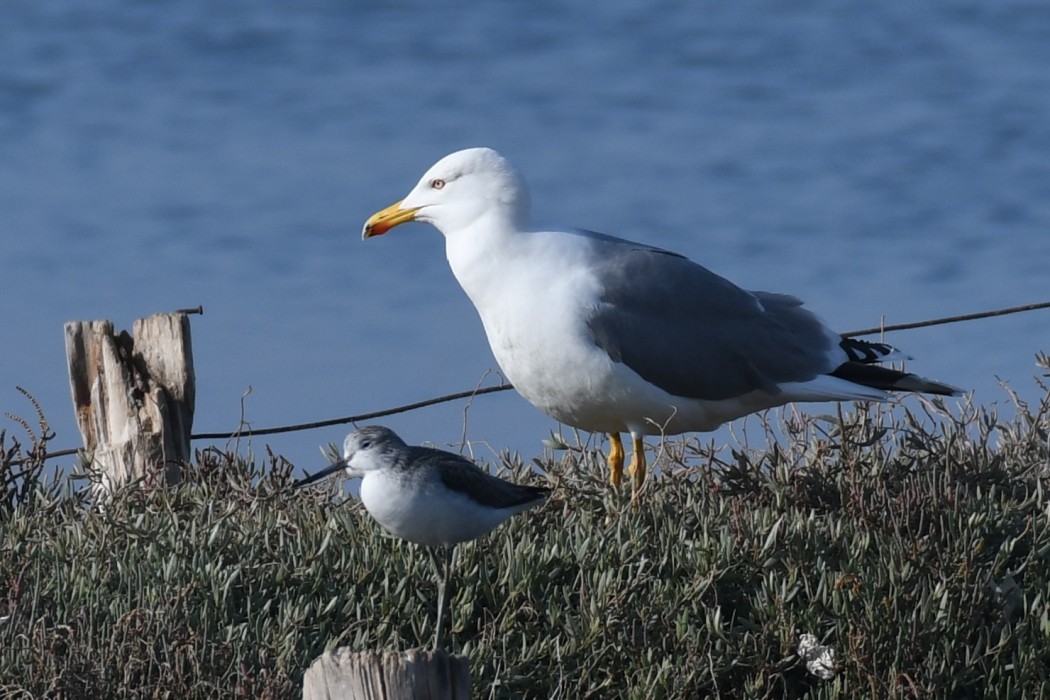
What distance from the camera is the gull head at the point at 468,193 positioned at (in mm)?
7098

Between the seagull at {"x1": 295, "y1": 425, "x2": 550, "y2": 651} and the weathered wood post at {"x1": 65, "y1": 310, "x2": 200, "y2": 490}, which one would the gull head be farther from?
the seagull at {"x1": 295, "y1": 425, "x2": 550, "y2": 651}

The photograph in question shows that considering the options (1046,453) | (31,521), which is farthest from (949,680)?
(31,521)

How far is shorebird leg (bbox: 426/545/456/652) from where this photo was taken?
18.2 feet

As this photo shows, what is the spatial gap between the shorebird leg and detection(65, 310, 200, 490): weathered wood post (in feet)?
7.85

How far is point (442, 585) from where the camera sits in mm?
5660

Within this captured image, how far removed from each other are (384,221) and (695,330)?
1.49 metres

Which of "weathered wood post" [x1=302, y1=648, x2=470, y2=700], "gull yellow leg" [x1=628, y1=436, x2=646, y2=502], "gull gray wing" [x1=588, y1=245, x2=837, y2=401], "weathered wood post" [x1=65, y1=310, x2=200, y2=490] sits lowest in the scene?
"weathered wood post" [x1=302, y1=648, x2=470, y2=700]

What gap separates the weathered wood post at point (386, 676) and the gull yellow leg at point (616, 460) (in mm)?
3018

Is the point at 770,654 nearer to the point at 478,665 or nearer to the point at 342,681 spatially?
the point at 478,665

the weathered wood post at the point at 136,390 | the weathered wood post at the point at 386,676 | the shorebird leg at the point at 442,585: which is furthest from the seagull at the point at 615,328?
the weathered wood post at the point at 386,676

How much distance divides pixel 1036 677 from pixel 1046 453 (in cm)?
183

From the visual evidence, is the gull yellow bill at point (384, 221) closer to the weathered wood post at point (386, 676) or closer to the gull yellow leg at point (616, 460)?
the gull yellow leg at point (616, 460)

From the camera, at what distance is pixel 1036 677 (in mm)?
5812

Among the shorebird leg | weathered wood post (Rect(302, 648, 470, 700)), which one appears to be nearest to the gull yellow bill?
the shorebird leg
